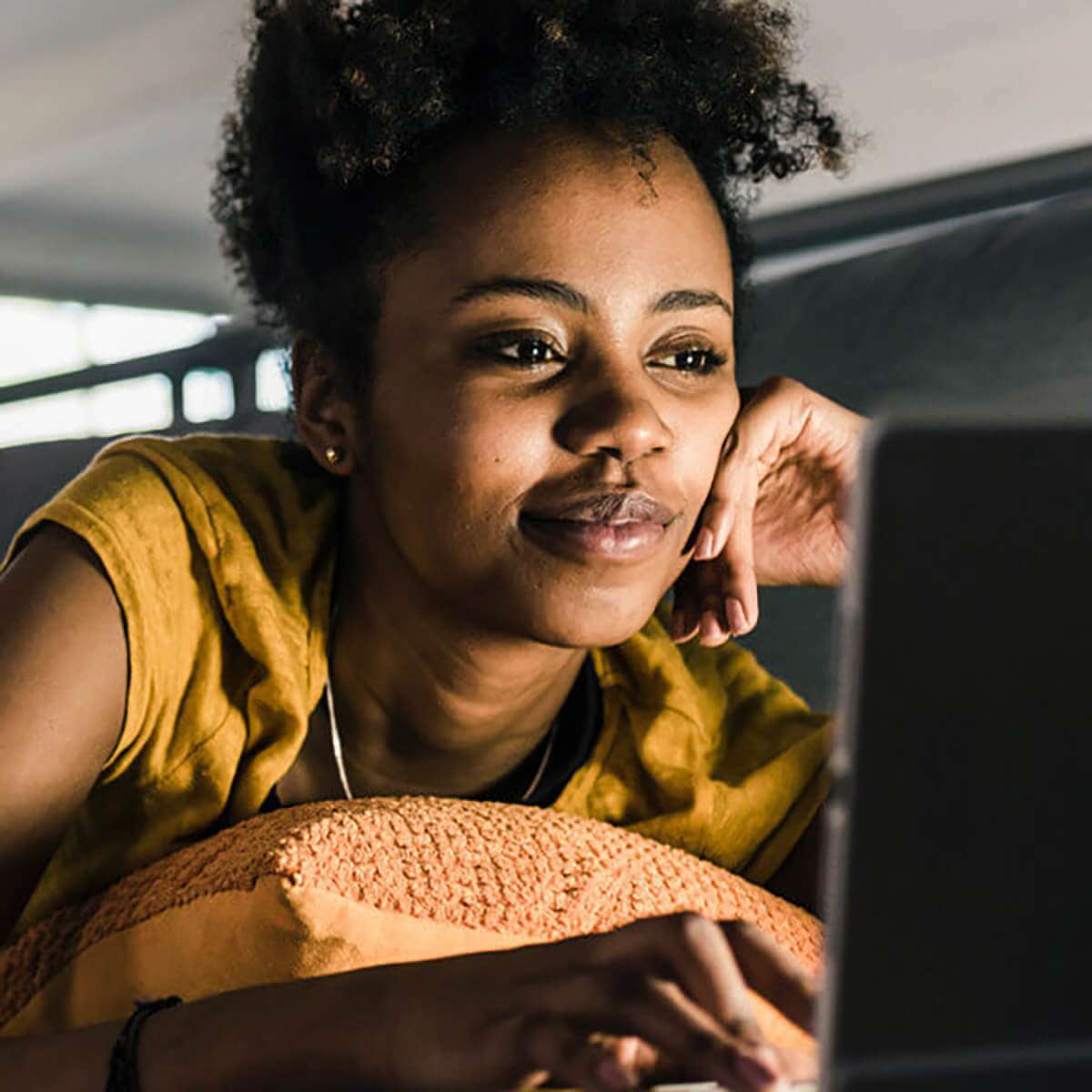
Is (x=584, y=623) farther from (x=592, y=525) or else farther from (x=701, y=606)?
(x=701, y=606)

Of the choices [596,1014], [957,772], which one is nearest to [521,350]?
[596,1014]

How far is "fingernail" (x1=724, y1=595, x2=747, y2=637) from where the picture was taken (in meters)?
1.10

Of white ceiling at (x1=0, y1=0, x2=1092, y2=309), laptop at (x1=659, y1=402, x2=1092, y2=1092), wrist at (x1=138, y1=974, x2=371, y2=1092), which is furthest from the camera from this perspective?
white ceiling at (x1=0, y1=0, x2=1092, y2=309)

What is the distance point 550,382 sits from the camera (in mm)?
951

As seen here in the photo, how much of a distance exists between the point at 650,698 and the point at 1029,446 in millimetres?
843

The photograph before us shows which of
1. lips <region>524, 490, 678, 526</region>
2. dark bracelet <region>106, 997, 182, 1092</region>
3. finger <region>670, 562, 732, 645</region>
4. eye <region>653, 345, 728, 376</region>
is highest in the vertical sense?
eye <region>653, 345, 728, 376</region>

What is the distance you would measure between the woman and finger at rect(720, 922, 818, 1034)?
387 millimetres

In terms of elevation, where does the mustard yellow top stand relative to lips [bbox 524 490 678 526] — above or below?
below

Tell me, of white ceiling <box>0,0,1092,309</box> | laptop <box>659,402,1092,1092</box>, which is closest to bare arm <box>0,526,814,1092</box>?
laptop <box>659,402,1092,1092</box>

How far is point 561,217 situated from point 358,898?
42 cm

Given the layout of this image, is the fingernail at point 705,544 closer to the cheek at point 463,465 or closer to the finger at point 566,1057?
the cheek at point 463,465

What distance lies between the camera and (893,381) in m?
1.32

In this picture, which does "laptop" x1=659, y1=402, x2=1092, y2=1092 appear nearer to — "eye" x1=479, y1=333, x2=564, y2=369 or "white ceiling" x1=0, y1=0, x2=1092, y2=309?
"eye" x1=479, y1=333, x2=564, y2=369

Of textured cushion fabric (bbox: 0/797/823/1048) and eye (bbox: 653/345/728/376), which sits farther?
eye (bbox: 653/345/728/376)
